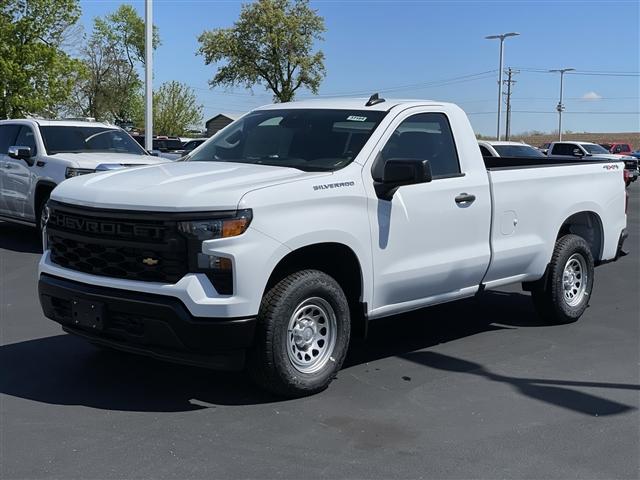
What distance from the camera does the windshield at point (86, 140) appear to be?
37.8ft

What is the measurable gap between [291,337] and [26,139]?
332 inches

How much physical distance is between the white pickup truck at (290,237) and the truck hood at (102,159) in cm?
479

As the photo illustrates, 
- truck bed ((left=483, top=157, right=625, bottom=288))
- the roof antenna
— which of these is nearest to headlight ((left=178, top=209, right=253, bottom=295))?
the roof antenna

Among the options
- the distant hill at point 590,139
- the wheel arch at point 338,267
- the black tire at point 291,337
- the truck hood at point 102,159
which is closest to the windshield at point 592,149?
the truck hood at point 102,159

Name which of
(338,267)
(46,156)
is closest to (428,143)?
(338,267)

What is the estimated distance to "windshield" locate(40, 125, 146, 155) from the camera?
37.8 ft

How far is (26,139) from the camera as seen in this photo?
38.4 feet

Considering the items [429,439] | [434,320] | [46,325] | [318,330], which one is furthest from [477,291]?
[46,325]

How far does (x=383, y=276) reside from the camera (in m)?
5.30

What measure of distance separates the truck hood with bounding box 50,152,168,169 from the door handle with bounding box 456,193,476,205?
5.69 m

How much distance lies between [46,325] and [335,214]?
325 centimetres

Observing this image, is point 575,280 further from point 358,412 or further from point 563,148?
point 563,148

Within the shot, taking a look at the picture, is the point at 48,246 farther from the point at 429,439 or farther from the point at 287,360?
the point at 429,439

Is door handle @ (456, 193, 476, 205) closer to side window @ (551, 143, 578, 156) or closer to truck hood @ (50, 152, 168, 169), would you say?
truck hood @ (50, 152, 168, 169)
